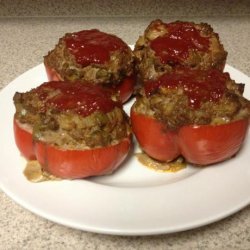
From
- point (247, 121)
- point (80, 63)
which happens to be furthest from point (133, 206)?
point (80, 63)

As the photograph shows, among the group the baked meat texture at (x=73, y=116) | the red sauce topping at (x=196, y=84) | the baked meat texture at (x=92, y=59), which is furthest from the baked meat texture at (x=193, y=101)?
the baked meat texture at (x=92, y=59)

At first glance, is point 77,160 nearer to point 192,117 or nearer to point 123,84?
point 192,117

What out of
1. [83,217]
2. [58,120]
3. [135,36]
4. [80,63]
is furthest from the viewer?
[135,36]

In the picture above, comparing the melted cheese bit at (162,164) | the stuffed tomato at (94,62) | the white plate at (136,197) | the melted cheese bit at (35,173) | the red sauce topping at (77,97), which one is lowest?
the melted cheese bit at (162,164)

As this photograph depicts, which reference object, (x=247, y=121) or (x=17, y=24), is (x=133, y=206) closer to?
(x=247, y=121)

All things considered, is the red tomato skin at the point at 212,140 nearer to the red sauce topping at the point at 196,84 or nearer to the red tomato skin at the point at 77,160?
the red sauce topping at the point at 196,84

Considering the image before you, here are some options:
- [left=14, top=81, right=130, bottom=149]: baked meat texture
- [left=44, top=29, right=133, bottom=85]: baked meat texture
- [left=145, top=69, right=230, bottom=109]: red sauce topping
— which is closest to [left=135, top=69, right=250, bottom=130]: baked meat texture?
[left=145, top=69, right=230, bottom=109]: red sauce topping

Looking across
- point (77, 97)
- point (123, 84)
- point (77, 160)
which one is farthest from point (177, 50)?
point (77, 160)
